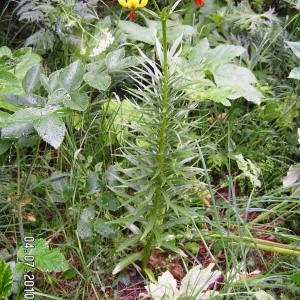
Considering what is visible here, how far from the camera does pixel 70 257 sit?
167 cm

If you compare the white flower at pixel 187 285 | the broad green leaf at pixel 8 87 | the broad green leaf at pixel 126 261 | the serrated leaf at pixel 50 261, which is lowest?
the broad green leaf at pixel 126 261

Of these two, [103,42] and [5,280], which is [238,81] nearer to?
[103,42]

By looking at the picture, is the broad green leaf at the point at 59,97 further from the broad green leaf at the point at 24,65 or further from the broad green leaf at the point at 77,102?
the broad green leaf at the point at 24,65

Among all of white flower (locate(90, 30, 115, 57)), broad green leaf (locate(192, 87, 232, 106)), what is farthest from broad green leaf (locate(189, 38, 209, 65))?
white flower (locate(90, 30, 115, 57))

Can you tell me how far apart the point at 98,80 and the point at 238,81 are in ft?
2.09

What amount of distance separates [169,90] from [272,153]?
81 centimetres

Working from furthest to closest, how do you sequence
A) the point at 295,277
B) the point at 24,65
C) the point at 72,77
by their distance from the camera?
the point at 24,65, the point at 72,77, the point at 295,277

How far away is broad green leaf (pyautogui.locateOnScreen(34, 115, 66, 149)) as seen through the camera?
136 centimetres

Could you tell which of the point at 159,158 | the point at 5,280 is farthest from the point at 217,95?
the point at 5,280

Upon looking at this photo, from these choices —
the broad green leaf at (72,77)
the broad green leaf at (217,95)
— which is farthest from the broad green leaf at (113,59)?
the broad green leaf at (217,95)

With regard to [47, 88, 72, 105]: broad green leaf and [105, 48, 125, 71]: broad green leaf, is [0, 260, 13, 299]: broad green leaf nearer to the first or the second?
[47, 88, 72, 105]: broad green leaf

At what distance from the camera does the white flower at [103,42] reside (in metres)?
2.02

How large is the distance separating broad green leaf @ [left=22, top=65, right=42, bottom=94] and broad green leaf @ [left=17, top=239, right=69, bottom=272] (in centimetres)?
45

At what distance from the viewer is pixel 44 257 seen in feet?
4.61
